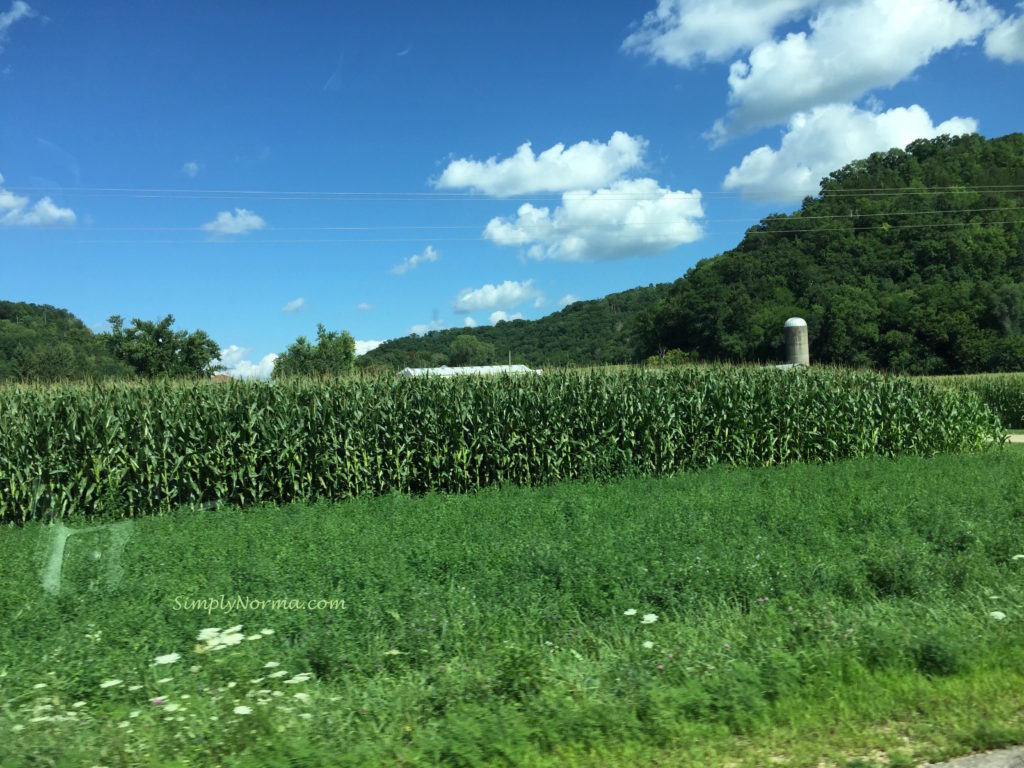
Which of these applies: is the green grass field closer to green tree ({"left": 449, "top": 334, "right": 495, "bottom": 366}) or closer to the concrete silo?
the concrete silo

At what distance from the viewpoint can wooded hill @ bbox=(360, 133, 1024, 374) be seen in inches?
1959

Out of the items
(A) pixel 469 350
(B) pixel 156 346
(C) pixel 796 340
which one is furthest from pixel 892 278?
(B) pixel 156 346

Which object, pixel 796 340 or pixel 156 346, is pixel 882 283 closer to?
pixel 796 340

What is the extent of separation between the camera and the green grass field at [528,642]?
11.4 ft

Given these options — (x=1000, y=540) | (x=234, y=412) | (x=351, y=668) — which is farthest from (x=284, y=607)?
(x=234, y=412)

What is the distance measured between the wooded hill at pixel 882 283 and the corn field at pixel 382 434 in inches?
1261

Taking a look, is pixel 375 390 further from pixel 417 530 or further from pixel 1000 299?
pixel 1000 299

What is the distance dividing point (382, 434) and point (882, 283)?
53539mm

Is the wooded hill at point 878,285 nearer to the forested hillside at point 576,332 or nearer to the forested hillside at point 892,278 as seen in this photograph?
the forested hillside at point 892,278

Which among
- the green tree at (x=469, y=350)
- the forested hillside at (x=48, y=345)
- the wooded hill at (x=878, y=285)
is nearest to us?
the forested hillside at (x=48, y=345)

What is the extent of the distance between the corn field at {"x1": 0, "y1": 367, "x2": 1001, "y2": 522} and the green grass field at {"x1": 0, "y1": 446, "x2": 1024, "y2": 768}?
3.80m

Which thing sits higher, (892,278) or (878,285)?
(892,278)

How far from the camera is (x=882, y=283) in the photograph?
54.6 m

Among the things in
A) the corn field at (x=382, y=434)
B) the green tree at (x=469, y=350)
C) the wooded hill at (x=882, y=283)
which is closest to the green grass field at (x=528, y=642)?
the corn field at (x=382, y=434)
